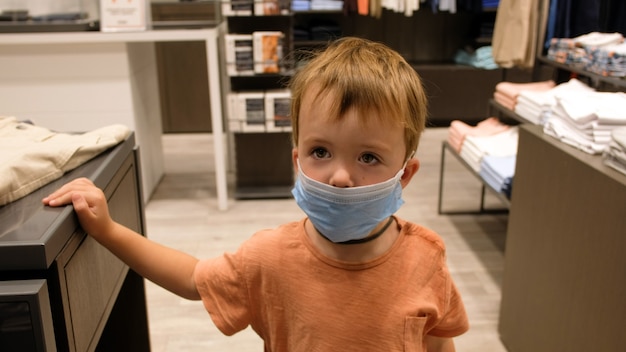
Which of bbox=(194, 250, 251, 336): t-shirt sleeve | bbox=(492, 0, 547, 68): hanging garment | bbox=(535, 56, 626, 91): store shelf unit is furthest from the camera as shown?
bbox=(492, 0, 547, 68): hanging garment

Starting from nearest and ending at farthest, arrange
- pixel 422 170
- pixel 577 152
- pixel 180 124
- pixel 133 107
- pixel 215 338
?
pixel 577 152 → pixel 215 338 → pixel 133 107 → pixel 422 170 → pixel 180 124

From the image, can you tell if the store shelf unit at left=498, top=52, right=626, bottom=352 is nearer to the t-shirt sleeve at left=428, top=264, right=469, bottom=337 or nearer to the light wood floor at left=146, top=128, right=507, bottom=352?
the light wood floor at left=146, top=128, right=507, bottom=352

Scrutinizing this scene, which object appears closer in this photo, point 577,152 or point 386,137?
point 386,137

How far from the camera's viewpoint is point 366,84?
0.95 metres

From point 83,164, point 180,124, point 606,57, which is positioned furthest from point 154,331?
point 180,124

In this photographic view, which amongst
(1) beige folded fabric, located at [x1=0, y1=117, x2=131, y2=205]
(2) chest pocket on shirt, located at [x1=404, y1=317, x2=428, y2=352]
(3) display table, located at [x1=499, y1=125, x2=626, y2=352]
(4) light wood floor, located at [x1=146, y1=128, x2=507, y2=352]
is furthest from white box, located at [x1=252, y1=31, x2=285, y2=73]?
(2) chest pocket on shirt, located at [x1=404, y1=317, x2=428, y2=352]

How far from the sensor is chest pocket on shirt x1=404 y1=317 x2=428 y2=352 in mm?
1036

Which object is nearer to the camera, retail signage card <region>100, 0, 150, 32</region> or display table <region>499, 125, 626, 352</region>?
display table <region>499, 125, 626, 352</region>

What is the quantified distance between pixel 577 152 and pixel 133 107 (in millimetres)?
2565

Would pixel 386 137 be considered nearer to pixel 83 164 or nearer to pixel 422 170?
pixel 83 164

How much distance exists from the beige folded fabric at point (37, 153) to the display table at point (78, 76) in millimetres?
2081

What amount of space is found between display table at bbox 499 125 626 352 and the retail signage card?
7.36 ft

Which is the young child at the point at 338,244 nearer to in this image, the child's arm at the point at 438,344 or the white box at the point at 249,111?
the child's arm at the point at 438,344

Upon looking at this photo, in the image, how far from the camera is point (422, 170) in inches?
182
